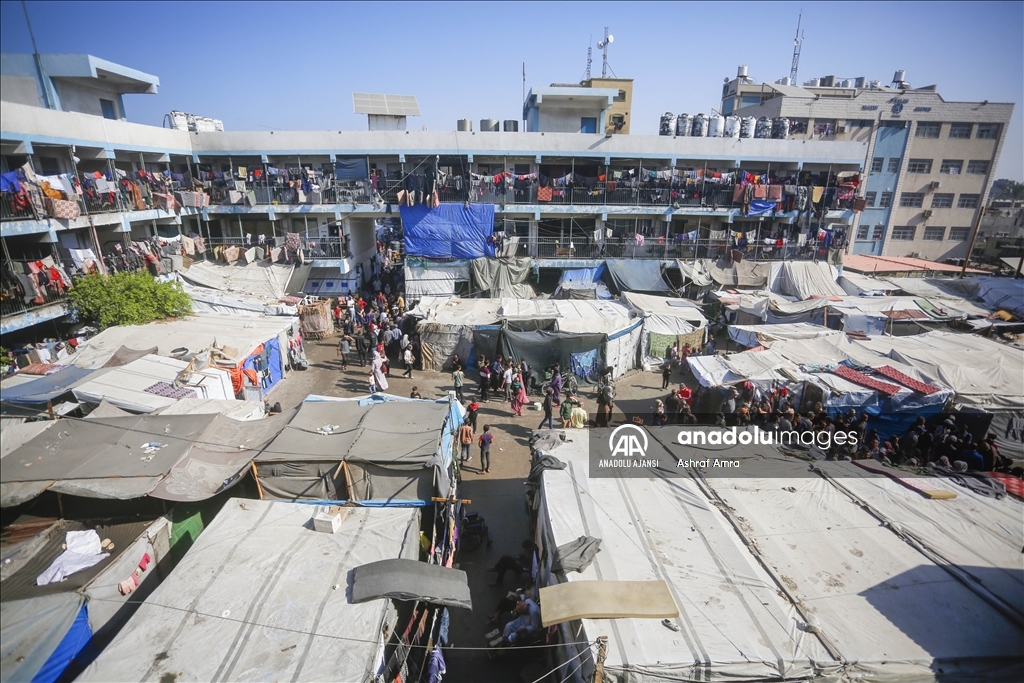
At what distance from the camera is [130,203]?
19.0 metres

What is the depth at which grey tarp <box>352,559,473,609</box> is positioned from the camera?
5.46 metres

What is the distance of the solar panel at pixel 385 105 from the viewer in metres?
25.7

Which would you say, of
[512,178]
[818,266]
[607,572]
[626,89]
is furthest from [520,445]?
[626,89]

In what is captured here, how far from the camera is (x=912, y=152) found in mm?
32469

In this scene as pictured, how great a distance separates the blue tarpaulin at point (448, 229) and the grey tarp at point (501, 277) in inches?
26.4

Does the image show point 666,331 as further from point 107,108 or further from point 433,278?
point 107,108

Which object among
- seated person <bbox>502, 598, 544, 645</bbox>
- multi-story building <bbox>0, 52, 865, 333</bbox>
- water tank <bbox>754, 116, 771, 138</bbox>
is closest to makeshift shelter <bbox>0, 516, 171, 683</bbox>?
seated person <bbox>502, 598, 544, 645</bbox>

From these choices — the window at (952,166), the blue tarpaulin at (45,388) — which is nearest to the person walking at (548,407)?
the blue tarpaulin at (45,388)

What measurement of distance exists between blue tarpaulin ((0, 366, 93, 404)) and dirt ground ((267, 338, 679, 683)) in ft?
16.0

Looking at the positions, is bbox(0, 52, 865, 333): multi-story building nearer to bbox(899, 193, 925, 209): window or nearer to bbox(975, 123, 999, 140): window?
bbox(899, 193, 925, 209): window

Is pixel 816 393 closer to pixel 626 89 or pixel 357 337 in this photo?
pixel 357 337

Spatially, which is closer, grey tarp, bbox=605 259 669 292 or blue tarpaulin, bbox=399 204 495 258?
blue tarpaulin, bbox=399 204 495 258

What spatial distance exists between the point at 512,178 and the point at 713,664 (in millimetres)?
21449

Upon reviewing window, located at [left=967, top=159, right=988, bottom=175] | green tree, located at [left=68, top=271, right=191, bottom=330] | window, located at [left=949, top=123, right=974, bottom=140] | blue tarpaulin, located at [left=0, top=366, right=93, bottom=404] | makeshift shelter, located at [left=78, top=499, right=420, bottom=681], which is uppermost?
window, located at [left=949, top=123, right=974, bottom=140]
